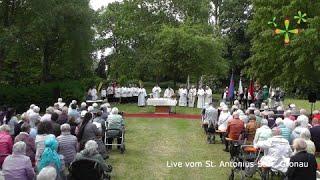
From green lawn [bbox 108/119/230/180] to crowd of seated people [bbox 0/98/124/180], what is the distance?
3.52ft

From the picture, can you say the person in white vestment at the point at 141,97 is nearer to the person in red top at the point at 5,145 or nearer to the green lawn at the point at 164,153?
the green lawn at the point at 164,153

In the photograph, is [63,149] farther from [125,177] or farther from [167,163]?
[167,163]

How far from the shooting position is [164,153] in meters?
14.9

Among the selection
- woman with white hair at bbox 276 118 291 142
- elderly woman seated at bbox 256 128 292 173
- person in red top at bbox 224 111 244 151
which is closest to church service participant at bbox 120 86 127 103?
person in red top at bbox 224 111 244 151

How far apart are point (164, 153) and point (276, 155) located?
203 inches

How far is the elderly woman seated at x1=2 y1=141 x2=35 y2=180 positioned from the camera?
8.37m

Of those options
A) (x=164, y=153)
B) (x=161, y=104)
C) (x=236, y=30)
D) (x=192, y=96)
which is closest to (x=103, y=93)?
(x=192, y=96)

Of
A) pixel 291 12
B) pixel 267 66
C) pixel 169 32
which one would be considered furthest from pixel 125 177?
pixel 169 32

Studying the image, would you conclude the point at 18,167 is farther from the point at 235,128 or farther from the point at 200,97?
the point at 200,97

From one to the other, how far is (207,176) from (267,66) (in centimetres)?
1414

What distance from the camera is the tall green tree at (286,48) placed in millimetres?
20719

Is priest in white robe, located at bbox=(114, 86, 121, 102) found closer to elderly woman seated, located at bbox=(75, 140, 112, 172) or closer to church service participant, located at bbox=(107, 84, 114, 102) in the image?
church service participant, located at bbox=(107, 84, 114, 102)

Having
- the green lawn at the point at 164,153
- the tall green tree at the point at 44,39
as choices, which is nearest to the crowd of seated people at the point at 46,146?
the green lawn at the point at 164,153

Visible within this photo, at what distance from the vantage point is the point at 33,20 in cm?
2561
